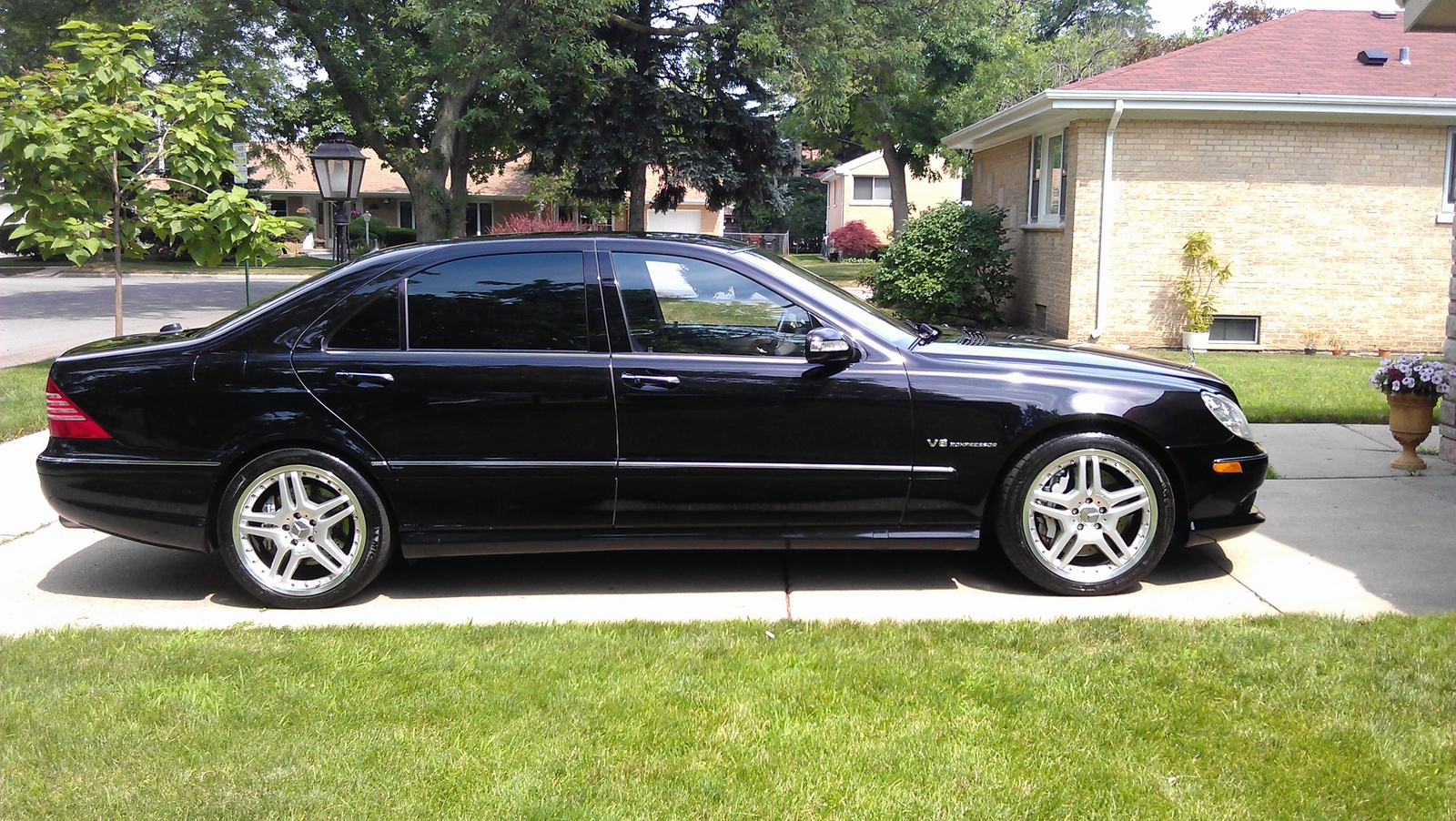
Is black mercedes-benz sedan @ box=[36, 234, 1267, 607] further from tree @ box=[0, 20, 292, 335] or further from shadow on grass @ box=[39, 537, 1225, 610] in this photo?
tree @ box=[0, 20, 292, 335]

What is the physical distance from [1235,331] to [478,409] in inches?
523

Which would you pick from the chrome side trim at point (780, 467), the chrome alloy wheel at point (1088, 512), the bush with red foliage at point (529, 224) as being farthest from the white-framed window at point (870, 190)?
the chrome side trim at point (780, 467)

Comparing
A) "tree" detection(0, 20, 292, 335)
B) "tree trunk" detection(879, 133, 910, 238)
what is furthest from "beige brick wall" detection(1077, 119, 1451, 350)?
"tree trunk" detection(879, 133, 910, 238)

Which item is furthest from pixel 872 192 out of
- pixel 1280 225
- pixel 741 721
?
pixel 741 721

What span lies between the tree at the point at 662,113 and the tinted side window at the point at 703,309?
18.4m

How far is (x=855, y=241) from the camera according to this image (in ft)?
160

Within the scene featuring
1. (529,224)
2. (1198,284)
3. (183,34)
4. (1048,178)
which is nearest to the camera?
(1198,284)

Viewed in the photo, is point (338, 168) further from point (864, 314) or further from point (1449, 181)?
point (1449, 181)

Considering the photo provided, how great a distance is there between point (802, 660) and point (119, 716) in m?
2.34

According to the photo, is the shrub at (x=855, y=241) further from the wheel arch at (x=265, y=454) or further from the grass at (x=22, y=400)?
the wheel arch at (x=265, y=454)

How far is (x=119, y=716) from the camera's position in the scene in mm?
3988

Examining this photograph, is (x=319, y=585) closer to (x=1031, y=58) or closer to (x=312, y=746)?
(x=312, y=746)

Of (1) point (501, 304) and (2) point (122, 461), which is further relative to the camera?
(1) point (501, 304)

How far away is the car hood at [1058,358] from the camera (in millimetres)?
5430
